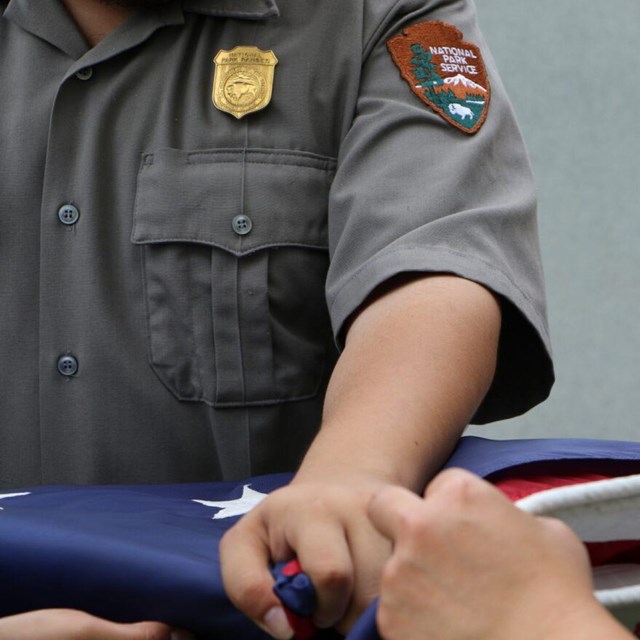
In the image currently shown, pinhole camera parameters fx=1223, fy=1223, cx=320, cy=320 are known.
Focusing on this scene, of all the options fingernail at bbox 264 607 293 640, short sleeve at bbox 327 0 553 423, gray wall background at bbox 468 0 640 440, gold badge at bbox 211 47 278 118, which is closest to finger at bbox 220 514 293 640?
fingernail at bbox 264 607 293 640

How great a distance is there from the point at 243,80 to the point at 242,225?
0.41 ft

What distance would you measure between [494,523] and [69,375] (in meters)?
0.62

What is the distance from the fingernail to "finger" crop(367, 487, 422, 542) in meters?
0.06

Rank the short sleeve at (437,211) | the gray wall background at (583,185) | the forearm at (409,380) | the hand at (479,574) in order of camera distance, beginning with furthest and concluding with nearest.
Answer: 1. the gray wall background at (583,185)
2. the short sleeve at (437,211)
3. the forearm at (409,380)
4. the hand at (479,574)

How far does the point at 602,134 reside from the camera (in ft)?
7.07

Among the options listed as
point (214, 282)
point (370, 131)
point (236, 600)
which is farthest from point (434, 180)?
point (236, 600)

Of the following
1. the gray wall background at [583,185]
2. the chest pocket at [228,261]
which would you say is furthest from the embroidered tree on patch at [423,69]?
the gray wall background at [583,185]

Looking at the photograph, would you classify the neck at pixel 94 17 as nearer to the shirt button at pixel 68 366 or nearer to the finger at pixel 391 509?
the shirt button at pixel 68 366

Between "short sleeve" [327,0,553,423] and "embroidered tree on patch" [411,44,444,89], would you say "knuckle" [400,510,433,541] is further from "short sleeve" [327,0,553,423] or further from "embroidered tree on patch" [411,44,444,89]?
"embroidered tree on patch" [411,44,444,89]

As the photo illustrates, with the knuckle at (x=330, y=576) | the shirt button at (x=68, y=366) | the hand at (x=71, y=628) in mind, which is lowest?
the hand at (x=71, y=628)

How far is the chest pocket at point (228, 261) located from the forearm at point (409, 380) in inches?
7.6

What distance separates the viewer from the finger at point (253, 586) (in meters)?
0.55

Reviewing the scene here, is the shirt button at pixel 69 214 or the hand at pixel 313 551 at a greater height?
the shirt button at pixel 69 214

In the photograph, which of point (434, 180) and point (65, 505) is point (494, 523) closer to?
point (65, 505)
